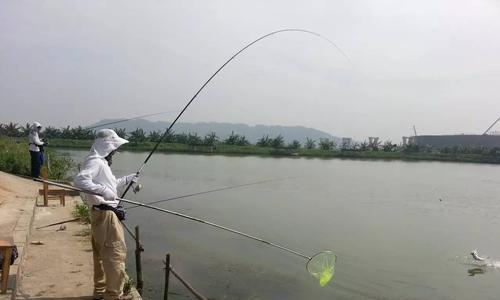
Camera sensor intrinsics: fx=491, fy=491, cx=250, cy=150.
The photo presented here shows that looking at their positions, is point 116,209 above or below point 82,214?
above

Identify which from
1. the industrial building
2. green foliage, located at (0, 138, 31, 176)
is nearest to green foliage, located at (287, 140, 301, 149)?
the industrial building

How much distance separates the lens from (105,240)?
14.3 feet

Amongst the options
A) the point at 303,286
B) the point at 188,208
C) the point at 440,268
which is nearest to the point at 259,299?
the point at 303,286

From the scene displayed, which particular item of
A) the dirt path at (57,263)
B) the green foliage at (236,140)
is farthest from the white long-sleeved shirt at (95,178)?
the green foliage at (236,140)

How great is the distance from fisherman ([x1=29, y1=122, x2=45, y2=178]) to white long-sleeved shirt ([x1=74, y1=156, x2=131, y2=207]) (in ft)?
26.6

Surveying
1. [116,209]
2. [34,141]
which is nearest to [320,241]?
[34,141]

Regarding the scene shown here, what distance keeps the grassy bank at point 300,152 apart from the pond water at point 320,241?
69.9ft

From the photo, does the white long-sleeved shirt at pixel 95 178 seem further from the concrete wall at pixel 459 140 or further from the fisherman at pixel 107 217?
the concrete wall at pixel 459 140

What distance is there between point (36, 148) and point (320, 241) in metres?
7.24

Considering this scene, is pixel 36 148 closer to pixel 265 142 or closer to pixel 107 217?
pixel 107 217

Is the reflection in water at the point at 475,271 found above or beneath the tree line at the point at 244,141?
beneath

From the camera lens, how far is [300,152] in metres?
52.0

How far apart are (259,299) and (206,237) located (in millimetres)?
4069

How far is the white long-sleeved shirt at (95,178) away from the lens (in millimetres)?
4108
